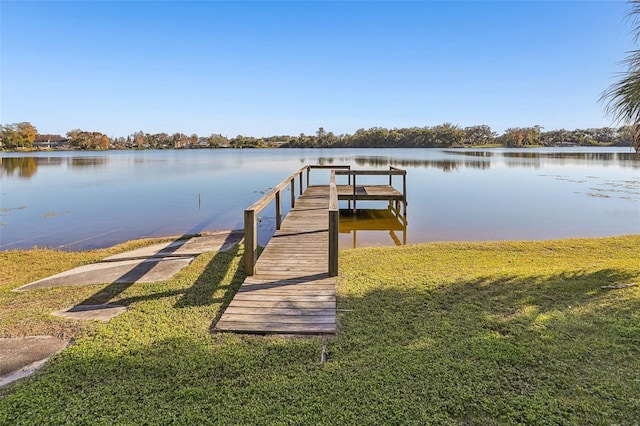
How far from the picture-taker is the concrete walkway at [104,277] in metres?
2.87

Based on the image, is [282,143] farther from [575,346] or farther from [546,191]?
[575,346]

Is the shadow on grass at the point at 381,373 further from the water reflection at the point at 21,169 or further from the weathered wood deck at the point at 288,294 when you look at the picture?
the water reflection at the point at 21,169

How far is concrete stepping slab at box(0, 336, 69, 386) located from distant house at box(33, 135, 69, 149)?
407ft

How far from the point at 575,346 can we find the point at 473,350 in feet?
2.80

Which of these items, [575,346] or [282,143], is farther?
[282,143]

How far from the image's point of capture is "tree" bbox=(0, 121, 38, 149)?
74281mm

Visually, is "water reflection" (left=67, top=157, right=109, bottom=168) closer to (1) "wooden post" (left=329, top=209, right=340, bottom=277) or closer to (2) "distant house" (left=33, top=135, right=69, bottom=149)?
(1) "wooden post" (left=329, top=209, right=340, bottom=277)

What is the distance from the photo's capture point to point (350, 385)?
8.14ft

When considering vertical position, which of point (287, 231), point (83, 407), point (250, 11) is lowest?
point (83, 407)

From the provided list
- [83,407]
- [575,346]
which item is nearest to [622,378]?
[575,346]

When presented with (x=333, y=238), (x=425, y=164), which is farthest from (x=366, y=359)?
(x=425, y=164)

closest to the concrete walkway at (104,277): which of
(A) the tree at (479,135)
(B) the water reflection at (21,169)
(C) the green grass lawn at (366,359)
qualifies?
(C) the green grass lawn at (366,359)

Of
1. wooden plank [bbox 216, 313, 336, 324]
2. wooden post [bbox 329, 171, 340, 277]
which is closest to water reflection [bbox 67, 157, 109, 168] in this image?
wooden post [bbox 329, 171, 340, 277]

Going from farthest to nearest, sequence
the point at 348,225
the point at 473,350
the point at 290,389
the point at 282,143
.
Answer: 1. the point at 282,143
2. the point at 348,225
3. the point at 473,350
4. the point at 290,389
